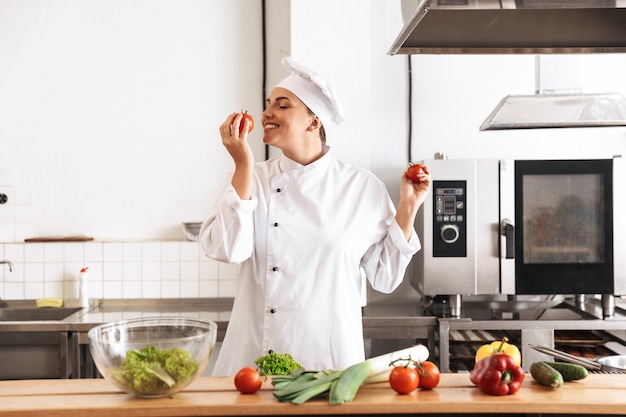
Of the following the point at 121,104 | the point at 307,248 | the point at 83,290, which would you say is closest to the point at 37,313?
the point at 83,290

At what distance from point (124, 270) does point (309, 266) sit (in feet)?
5.70

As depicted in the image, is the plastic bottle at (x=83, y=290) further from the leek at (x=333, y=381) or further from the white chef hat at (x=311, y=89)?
the leek at (x=333, y=381)

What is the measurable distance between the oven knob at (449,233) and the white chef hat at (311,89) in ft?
3.54

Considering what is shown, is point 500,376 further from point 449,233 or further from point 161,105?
point 161,105

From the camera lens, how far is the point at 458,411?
1.64m

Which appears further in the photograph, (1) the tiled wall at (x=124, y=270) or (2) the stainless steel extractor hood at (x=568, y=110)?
(1) the tiled wall at (x=124, y=270)

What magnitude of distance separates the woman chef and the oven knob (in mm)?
860

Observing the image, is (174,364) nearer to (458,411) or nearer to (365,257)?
(458,411)

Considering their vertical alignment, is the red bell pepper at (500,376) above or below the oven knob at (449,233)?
below

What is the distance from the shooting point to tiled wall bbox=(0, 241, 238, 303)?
3795 millimetres

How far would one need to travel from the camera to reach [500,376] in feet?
5.58

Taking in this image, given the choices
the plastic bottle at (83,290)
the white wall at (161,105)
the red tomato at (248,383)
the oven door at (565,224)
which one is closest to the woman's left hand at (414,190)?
the red tomato at (248,383)

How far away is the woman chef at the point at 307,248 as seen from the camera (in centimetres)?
241

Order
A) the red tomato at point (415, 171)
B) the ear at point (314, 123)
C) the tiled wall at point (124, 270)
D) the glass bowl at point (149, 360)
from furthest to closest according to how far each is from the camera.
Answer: the tiled wall at point (124, 270), the ear at point (314, 123), the red tomato at point (415, 171), the glass bowl at point (149, 360)
